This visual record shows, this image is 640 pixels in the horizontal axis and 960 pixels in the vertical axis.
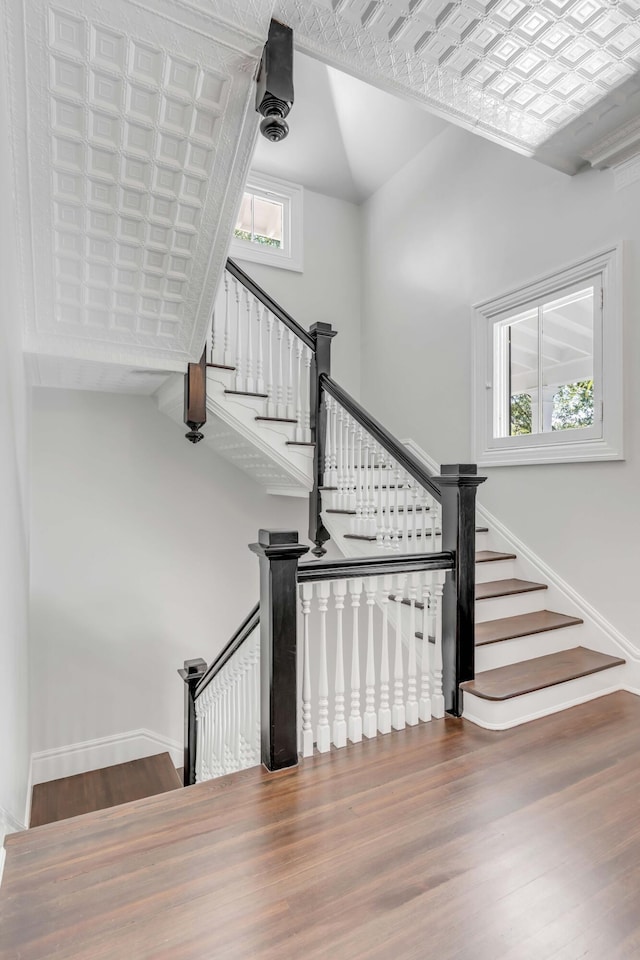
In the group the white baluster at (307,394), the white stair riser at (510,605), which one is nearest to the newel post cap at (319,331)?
the white baluster at (307,394)

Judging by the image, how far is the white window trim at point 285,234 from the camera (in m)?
4.91

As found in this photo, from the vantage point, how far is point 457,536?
2.56 meters

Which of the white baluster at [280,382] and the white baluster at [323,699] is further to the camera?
the white baluster at [280,382]

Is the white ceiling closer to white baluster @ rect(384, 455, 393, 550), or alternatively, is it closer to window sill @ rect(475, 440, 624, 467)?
window sill @ rect(475, 440, 624, 467)

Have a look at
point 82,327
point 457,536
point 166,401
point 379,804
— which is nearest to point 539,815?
point 379,804

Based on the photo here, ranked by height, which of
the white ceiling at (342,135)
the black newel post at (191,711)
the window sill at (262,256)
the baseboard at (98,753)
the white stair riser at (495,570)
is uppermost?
the white ceiling at (342,135)

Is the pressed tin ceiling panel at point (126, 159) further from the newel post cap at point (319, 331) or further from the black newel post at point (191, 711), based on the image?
the black newel post at point (191, 711)

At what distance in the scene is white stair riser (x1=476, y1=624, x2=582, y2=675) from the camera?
2744 mm

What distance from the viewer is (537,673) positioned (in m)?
2.68

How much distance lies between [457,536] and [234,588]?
8.80 feet

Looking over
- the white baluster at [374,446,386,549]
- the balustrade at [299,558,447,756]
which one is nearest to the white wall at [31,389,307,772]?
the white baluster at [374,446,386,549]

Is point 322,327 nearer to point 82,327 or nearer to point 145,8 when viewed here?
point 82,327

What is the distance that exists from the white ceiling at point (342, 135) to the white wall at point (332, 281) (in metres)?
0.21

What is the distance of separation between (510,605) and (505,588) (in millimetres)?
109
